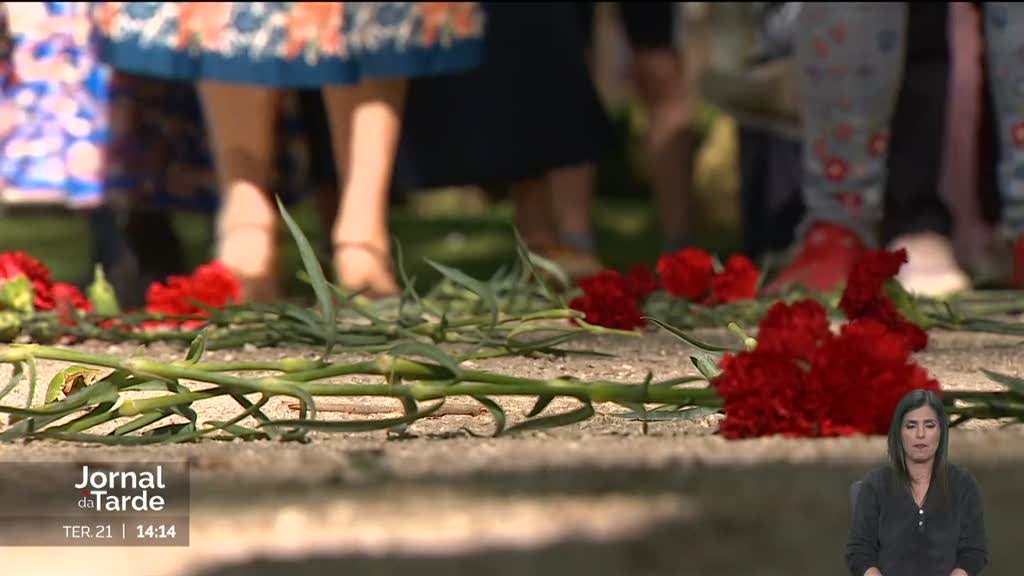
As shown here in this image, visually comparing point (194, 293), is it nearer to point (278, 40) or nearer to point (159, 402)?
point (278, 40)

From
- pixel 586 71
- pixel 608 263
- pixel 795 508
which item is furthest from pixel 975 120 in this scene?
pixel 795 508

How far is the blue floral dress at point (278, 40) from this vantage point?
2447 mm

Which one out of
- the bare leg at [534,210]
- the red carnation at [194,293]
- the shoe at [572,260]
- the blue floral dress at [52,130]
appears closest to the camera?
the red carnation at [194,293]

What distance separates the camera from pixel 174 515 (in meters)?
1.06

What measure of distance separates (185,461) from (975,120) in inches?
73.9

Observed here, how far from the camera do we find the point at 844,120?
2.49m

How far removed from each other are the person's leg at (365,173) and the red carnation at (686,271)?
1.79 ft

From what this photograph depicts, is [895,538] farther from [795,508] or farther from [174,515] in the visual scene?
[174,515]

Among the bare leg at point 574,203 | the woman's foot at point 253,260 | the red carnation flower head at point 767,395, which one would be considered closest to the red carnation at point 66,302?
the woman's foot at point 253,260

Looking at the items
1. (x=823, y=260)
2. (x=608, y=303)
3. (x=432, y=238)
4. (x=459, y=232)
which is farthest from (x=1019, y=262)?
(x=459, y=232)

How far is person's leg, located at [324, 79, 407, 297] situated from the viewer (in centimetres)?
242

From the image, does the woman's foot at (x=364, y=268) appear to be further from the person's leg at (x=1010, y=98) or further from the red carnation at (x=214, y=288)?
the person's leg at (x=1010, y=98)

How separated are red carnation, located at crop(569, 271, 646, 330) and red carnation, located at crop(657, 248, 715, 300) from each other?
25 centimetres

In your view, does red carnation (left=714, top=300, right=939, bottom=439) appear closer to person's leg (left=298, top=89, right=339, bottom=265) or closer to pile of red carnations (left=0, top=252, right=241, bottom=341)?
pile of red carnations (left=0, top=252, right=241, bottom=341)
